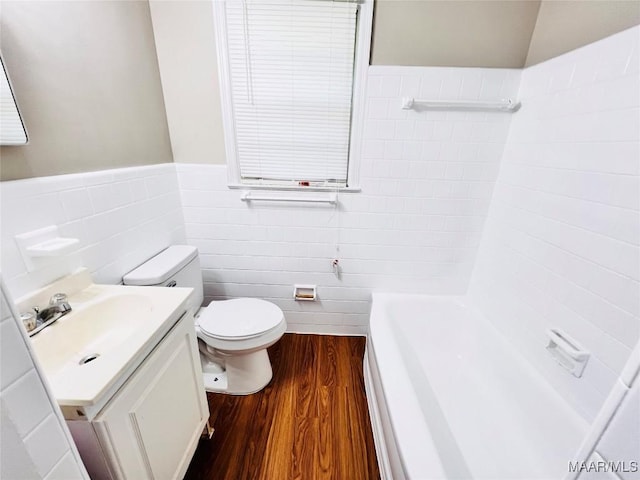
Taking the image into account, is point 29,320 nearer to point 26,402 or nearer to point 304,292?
point 26,402

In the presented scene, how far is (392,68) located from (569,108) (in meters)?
0.81

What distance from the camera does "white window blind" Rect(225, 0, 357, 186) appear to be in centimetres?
137

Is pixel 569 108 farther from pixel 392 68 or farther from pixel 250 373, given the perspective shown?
pixel 250 373

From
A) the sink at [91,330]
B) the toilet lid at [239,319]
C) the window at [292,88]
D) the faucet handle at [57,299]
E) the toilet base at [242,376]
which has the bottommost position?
the toilet base at [242,376]

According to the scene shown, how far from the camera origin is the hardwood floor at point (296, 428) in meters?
1.20

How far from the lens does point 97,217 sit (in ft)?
3.66

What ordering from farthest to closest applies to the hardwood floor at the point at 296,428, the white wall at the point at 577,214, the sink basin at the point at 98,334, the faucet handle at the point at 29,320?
the hardwood floor at the point at 296,428 < the white wall at the point at 577,214 < the faucet handle at the point at 29,320 < the sink basin at the point at 98,334

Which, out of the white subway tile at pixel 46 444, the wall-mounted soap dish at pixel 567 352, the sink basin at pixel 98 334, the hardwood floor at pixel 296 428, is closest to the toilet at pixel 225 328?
the hardwood floor at pixel 296 428

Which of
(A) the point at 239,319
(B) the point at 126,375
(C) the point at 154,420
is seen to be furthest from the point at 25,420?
(A) the point at 239,319

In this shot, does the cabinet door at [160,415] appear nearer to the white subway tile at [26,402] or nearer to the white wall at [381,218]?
the white subway tile at [26,402]

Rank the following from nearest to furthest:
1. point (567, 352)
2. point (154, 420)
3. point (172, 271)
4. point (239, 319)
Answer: point (154, 420) → point (567, 352) → point (172, 271) → point (239, 319)

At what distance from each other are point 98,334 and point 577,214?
6.21 ft

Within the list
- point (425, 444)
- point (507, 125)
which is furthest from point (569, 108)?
point (425, 444)

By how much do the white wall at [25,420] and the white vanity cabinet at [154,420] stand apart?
0.23 m
